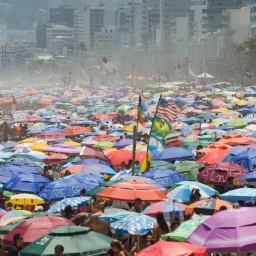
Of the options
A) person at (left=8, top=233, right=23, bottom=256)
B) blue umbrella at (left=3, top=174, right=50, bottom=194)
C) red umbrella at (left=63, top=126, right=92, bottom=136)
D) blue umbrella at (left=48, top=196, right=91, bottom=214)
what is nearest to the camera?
person at (left=8, top=233, right=23, bottom=256)

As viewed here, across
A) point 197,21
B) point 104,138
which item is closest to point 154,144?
point 104,138

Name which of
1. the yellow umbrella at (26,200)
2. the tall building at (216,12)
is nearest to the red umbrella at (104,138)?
the yellow umbrella at (26,200)

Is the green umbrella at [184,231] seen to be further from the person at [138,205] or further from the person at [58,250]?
the person at [138,205]

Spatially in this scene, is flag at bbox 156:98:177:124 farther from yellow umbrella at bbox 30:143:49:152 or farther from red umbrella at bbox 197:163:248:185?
yellow umbrella at bbox 30:143:49:152

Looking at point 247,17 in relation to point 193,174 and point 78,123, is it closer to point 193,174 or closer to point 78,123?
point 78,123

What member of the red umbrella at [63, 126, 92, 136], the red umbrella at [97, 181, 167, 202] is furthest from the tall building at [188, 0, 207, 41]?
the red umbrella at [97, 181, 167, 202]

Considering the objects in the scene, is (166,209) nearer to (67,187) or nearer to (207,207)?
(207,207)
